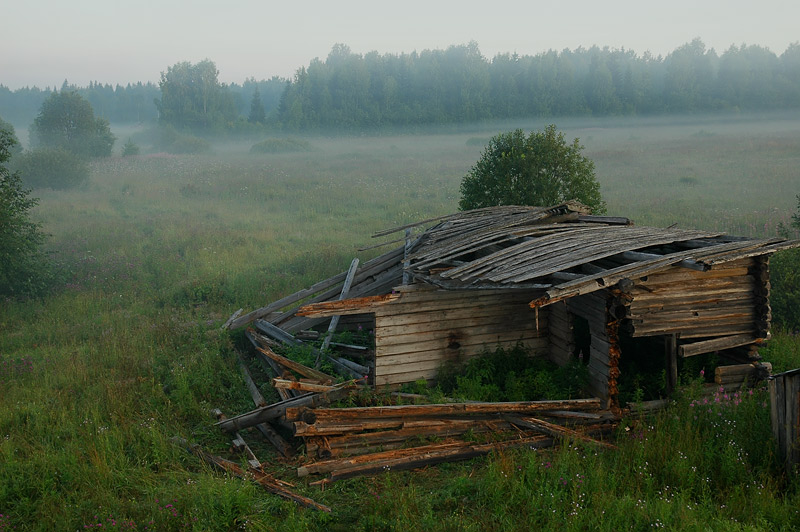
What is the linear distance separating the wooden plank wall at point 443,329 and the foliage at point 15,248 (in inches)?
468

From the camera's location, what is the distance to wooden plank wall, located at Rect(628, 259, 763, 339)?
8281 mm

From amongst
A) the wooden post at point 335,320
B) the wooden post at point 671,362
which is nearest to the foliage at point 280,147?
the wooden post at point 335,320

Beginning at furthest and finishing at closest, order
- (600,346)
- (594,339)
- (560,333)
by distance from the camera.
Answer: (560,333), (594,339), (600,346)

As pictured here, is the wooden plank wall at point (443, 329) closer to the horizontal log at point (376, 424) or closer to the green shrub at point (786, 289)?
the horizontal log at point (376, 424)

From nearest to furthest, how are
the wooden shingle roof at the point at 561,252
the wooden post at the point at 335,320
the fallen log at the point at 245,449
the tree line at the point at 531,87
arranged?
the fallen log at the point at 245,449
the wooden shingle roof at the point at 561,252
the wooden post at the point at 335,320
the tree line at the point at 531,87

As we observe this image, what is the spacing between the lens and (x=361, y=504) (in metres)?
6.59

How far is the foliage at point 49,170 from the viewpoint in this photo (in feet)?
117

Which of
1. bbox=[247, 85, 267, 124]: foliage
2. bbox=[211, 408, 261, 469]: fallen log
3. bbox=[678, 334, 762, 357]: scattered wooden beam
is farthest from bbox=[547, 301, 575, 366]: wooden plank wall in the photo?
bbox=[247, 85, 267, 124]: foliage

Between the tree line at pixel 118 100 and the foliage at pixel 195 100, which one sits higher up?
the tree line at pixel 118 100

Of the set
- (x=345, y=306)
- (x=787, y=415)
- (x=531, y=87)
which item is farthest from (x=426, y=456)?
(x=531, y=87)

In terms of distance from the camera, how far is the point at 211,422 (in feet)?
29.4


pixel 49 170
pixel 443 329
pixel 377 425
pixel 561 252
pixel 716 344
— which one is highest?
pixel 49 170

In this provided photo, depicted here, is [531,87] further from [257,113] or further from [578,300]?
[578,300]

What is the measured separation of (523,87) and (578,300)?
7878cm
